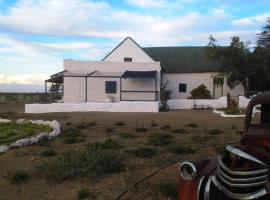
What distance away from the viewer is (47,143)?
13.5 metres

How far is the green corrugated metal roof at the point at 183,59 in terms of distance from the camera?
4425 centimetres

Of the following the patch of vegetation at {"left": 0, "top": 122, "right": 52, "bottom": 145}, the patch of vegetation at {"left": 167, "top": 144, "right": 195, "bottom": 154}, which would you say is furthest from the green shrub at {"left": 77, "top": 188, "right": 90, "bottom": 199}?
the patch of vegetation at {"left": 0, "top": 122, "right": 52, "bottom": 145}

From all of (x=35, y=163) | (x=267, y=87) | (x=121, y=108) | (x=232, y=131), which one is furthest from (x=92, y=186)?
(x=267, y=87)

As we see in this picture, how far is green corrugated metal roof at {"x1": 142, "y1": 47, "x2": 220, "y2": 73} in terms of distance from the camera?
44.2m

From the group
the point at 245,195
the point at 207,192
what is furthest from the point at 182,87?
the point at 245,195

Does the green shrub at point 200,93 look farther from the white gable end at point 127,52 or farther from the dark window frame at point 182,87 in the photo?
the white gable end at point 127,52

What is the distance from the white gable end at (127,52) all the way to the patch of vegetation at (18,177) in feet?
108

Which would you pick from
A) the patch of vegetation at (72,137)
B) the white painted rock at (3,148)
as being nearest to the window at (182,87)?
the patch of vegetation at (72,137)

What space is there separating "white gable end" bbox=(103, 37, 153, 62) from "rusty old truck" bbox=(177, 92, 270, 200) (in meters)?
35.3

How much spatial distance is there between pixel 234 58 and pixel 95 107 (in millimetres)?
12225

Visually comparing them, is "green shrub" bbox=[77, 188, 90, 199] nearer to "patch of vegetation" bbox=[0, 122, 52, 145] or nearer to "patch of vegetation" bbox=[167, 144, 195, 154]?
"patch of vegetation" bbox=[167, 144, 195, 154]

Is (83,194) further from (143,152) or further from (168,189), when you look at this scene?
(143,152)

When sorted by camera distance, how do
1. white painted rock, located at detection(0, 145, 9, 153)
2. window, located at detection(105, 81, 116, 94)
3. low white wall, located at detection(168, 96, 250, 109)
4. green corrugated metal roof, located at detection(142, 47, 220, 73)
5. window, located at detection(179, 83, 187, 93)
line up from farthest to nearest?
green corrugated metal roof, located at detection(142, 47, 220, 73), window, located at detection(179, 83, 187, 93), window, located at detection(105, 81, 116, 94), low white wall, located at detection(168, 96, 250, 109), white painted rock, located at detection(0, 145, 9, 153)

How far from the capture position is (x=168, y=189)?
811 centimetres
